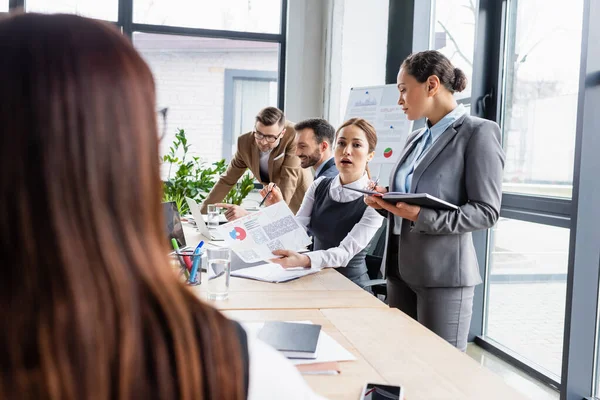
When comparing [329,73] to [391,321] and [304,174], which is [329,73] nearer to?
[304,174]

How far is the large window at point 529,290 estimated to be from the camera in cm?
293

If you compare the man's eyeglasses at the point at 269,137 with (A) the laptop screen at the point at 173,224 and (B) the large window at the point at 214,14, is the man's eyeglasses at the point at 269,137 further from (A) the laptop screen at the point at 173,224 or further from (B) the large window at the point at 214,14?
(B) the large window at the point at 214,14

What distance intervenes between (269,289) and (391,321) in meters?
0.51

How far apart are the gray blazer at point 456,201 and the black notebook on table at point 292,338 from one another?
0.86 m

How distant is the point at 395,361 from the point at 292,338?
0.78 ft

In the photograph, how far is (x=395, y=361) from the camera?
1.27 metres

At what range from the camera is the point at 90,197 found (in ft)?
1.62

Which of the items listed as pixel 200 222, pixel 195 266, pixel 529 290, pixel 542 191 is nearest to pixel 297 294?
pixel 195 266

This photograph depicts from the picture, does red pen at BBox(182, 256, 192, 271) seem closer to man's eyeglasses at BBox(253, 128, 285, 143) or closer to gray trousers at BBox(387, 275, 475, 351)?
gray trousers at BBox(387, 275, 475, 351)

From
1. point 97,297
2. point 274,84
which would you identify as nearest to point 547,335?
point 97,297

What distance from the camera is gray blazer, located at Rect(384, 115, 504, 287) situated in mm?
2043

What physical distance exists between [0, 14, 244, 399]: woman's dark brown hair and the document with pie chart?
1604mm

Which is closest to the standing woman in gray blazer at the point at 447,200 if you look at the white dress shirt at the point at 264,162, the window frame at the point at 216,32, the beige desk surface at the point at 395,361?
the beige desk surface at the point at 395,361

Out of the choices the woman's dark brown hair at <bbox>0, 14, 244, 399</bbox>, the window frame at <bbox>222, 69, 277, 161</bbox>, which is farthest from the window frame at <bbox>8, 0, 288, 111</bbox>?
the woman's dark brown hair at <bbox>0, 14, 244, 399</bbox>
